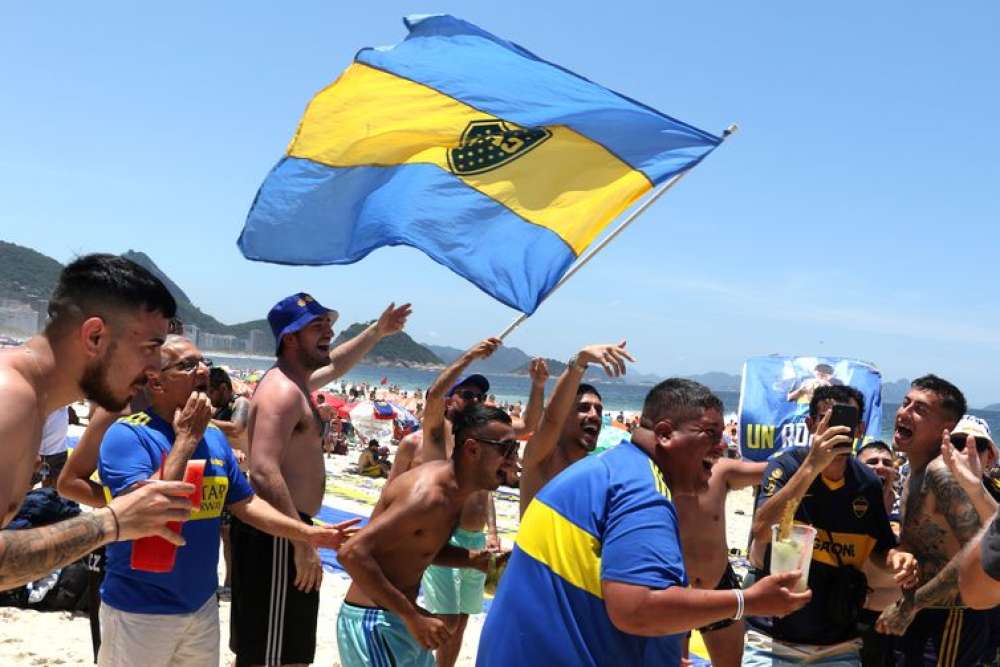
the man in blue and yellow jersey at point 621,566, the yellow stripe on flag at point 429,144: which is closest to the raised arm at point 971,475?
the man in blue and yellow jersey at point 621,566

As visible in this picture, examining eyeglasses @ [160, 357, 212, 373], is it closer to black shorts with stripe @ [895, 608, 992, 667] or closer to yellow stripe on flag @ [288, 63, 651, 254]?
yellow stripe on flag @ [288, 63, 651, 254]

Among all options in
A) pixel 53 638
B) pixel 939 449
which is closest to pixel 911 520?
pixel 939 449

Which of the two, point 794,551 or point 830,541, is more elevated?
point 794,551

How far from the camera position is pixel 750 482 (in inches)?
207

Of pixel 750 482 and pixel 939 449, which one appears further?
pixel 750 482

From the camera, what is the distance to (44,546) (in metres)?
2.29

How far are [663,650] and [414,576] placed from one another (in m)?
1.38

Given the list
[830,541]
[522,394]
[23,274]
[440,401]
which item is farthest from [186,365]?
[23,274]

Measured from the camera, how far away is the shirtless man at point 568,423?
4.96 m

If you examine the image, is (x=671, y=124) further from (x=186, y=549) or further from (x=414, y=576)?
(x=186, y=549)

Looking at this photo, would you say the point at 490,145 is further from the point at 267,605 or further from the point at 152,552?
the point at 152,552

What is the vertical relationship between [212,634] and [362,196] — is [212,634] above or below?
below

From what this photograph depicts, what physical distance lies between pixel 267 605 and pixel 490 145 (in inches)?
128

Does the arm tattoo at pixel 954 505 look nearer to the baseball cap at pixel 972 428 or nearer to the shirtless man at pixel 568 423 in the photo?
the baseball cap at pixel 972 428
